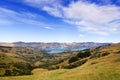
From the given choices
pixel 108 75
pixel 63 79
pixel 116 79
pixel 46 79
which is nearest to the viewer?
pixel 116 79

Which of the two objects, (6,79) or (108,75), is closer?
(108,75)

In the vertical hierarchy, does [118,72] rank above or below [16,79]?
above

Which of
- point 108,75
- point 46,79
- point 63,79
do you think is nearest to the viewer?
point 108,75

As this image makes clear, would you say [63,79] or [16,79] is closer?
[63,79]

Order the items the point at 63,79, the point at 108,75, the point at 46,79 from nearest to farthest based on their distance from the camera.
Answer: the point at 108,75, the point at 63,79, the point at 46,79

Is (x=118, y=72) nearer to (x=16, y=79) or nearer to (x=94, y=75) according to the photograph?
(x=94, y=75)

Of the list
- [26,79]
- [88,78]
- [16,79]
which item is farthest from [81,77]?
[16,79]

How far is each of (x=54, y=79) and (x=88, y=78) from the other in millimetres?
9018

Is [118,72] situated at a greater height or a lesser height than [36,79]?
greater

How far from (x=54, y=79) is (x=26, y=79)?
7.80 metres

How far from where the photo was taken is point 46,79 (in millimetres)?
45562

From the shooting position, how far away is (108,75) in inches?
1569

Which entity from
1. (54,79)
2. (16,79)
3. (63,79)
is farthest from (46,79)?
(16,79)

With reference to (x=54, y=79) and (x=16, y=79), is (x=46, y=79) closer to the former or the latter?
(x=54, y=79)
